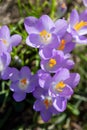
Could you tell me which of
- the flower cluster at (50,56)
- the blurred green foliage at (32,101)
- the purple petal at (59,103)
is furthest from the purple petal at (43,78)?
the blurred green foliage at (32,101)

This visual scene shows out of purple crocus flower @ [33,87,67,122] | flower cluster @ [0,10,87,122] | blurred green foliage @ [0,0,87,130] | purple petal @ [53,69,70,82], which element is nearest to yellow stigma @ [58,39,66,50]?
flower cluster @ [0,10,87,122]

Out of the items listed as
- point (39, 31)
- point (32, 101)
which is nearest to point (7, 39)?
point (39, 31)

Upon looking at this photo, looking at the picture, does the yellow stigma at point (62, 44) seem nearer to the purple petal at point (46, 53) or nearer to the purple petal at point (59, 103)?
the purple petal at point (46, 53)

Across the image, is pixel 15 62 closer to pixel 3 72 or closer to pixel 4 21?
pixel 3 72

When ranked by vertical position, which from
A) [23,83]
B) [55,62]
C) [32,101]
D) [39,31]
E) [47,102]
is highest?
[39,31]

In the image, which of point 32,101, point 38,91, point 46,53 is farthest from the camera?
point 32,101

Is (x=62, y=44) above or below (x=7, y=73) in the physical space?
above

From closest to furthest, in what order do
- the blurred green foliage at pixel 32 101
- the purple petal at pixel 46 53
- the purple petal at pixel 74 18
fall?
the purple petal at pixel 46 53, the purple petal at pixel 74 18, the blurred green foliage at pixel 32 101

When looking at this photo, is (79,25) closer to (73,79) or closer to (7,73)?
(73,79)
